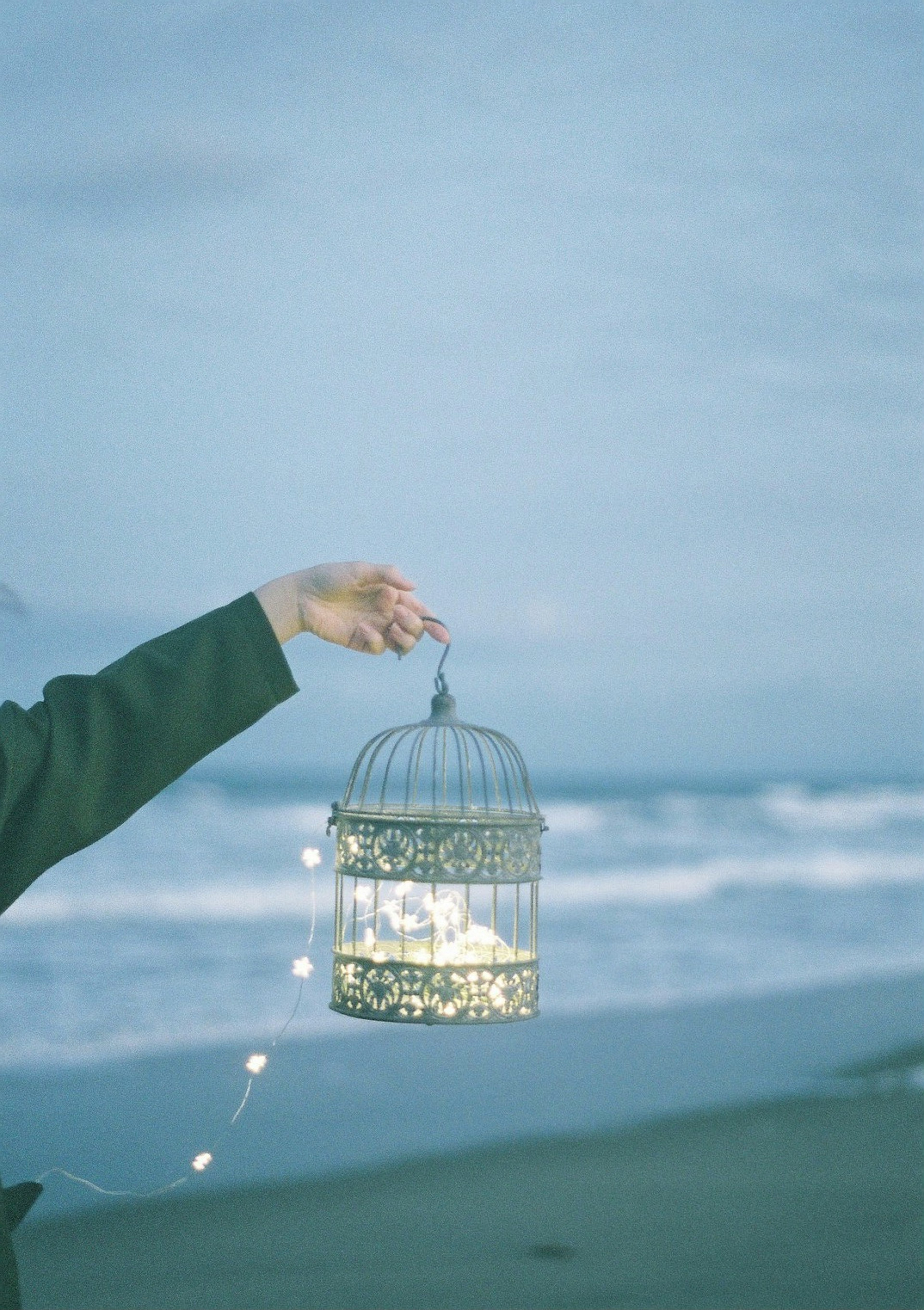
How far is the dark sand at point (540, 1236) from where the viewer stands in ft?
13.4

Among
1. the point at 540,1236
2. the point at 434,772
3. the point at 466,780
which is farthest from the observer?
the point at 540,1236

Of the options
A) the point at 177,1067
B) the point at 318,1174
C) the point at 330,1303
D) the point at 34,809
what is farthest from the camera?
the point at 177,1067

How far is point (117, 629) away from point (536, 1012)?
21.0 feet

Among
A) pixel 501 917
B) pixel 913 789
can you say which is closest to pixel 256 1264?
pixel 501 917

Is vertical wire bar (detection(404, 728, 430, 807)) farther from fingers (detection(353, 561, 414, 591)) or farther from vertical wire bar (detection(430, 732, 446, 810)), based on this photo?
fingers (detection(353, 561, 414, 591))

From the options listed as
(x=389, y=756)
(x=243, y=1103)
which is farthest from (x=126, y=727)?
(x=243, y=1103)

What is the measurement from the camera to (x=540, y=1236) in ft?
14.8

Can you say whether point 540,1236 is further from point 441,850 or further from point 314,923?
point 441,850

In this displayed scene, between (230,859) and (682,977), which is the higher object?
(230,859)

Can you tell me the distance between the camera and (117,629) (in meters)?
8.37

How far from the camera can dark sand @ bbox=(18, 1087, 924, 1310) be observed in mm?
4090

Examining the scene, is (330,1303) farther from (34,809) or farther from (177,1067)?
(34,809)

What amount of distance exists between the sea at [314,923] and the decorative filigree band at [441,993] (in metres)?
1.25

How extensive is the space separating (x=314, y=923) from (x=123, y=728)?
2.07m
